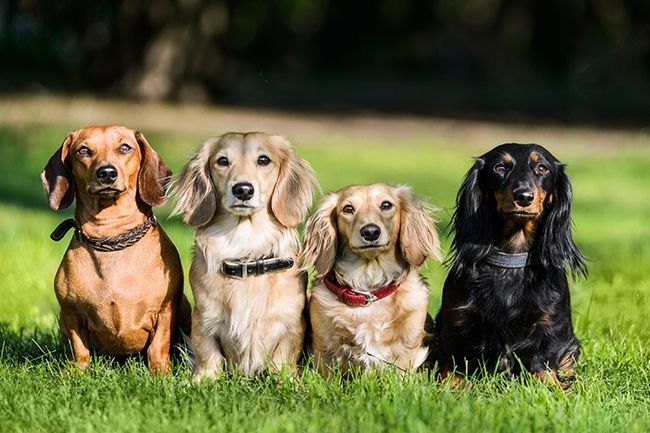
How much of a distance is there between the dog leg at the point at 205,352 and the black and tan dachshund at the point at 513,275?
1116 mm

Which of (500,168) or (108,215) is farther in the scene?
(108,215)

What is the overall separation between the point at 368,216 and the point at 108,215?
127cm

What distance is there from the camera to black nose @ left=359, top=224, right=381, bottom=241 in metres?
4.91

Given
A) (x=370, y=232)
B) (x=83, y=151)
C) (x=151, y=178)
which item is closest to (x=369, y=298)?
(x=370, y=232)

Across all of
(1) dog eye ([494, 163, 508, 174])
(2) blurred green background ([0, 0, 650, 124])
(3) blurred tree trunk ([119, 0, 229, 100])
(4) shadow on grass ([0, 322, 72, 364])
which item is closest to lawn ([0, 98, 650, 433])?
(4) shadow on grass ([0, 322, 72, 364])

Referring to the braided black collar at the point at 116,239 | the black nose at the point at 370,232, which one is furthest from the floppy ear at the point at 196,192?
the black nose at the point at 370,232

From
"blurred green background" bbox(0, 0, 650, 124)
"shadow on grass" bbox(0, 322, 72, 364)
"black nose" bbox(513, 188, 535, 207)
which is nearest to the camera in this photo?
"black nose" bbox(513, 188, 535, 207)

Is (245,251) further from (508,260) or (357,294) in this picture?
(508,260)

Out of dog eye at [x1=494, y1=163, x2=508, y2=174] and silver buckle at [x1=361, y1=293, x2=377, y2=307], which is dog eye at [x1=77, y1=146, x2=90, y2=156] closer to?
silver buckle at [x1=361, y1=293, x2=377, y2=307]

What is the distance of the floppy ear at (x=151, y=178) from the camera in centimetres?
514

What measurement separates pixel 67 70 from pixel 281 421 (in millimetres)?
22616

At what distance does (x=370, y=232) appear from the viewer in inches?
193

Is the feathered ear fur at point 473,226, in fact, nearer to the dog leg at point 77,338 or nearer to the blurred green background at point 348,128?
the blurred green background at point 348,128

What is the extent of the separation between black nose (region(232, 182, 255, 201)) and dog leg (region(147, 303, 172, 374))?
26.7 inches
